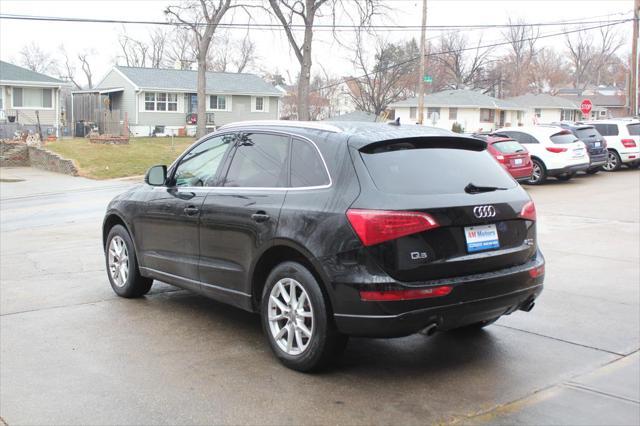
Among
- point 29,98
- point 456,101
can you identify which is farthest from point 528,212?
point 456,101

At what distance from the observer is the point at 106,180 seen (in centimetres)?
2666

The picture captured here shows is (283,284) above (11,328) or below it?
above

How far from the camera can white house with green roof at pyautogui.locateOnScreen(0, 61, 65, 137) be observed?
139 feet

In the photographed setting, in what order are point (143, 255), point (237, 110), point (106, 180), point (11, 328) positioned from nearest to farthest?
point (11, 328) < point (143, 255) < point (106, 180) < point (237, 110)

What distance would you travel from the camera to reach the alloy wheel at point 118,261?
23.1ft

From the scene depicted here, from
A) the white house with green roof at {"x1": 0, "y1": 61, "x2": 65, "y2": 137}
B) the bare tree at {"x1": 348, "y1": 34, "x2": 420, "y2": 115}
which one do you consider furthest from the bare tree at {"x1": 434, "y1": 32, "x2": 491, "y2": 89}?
the white house with green roof at {"x1": 0, "y1": 61, "x2": 65, "y2": 137}

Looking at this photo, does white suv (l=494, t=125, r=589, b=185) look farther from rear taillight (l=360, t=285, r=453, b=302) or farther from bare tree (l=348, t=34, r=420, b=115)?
bare tree (l=348, t=34, r=420, b=115)

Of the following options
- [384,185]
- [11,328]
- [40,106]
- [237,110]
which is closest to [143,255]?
[11,328]

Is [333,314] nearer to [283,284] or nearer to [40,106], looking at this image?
[283,284]

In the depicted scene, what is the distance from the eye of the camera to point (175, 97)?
49.3 m

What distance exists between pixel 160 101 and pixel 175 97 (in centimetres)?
121

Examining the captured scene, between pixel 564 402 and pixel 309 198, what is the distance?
7.07 ft

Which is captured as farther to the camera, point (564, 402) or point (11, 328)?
point (11, 328)

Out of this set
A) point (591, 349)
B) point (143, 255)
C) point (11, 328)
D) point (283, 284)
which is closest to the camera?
point (283, 284)
